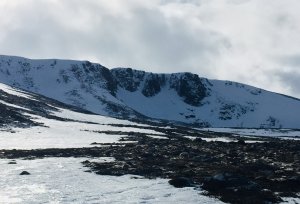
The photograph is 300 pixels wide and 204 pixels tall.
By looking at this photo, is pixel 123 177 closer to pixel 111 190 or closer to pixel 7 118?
pixel 111 190

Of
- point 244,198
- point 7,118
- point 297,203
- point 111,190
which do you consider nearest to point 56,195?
point 111,190

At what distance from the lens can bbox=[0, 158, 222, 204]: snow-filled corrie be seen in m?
26.9

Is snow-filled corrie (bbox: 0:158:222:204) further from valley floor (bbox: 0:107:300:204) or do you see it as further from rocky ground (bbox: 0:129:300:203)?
rocky ground (bbox: 0:129:300:203)

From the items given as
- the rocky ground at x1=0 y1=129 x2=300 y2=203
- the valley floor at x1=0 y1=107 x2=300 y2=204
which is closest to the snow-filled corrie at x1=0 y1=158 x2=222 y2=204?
the valley floor at x1=0 y1=107 x2=300 y2=204

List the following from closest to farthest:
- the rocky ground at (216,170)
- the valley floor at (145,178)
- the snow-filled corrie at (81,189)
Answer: the snow-filled corrie at (81,189) < the valley floor at (145,178) < the rocky ground at (216,170)

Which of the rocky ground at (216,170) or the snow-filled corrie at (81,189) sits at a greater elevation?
the rocky ground at (216,170)

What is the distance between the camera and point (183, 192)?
28.9 metres

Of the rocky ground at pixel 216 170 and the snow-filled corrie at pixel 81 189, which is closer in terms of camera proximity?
the snow-filled corrie at pixel 81 189

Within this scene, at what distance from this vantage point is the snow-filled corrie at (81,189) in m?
26.9

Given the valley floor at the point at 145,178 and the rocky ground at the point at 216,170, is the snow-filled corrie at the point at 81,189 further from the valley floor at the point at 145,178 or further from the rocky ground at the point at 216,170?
the rocky ground at the point at 216,170

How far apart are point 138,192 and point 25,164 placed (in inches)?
663

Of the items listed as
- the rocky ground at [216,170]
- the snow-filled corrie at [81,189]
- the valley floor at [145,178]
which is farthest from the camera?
the rocky ground at [216,170]

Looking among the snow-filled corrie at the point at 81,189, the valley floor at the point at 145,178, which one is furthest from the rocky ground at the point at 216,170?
the snow-filled corrie at the point at 81,189

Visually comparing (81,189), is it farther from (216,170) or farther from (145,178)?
(216,170)
